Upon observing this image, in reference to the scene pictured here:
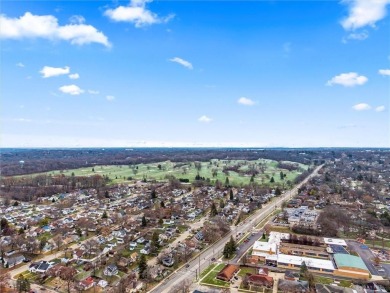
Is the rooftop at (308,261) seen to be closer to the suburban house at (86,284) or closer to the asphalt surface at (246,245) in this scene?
the asphalt surface at (246,245)

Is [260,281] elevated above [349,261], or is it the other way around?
[349,261]

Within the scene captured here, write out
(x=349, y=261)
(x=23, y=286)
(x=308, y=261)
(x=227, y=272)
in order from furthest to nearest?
(x=308, y=261) < (x=349, y=261) < (x=227, y=272) < (x=23, y=286)

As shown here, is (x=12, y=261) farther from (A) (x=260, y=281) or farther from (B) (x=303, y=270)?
(B) (x=303, y=270)

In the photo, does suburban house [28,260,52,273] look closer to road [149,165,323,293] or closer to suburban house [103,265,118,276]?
suburban house [103,265,118,276]

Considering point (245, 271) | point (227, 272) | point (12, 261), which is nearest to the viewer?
point (227, 272)

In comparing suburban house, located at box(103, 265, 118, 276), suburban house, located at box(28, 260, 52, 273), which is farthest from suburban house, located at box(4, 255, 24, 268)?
suburban house, located at box(103, 265, 118, 276)

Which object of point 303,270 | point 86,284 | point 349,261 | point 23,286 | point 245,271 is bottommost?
point 86,284

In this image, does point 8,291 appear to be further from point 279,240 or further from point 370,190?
point 370,190

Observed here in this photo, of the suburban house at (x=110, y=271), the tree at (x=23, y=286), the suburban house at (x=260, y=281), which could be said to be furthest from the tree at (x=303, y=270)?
the tree at (x=23, y=286)

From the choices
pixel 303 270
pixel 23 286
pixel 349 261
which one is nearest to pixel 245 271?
pixel 303 270

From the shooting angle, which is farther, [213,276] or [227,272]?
[213,276]
